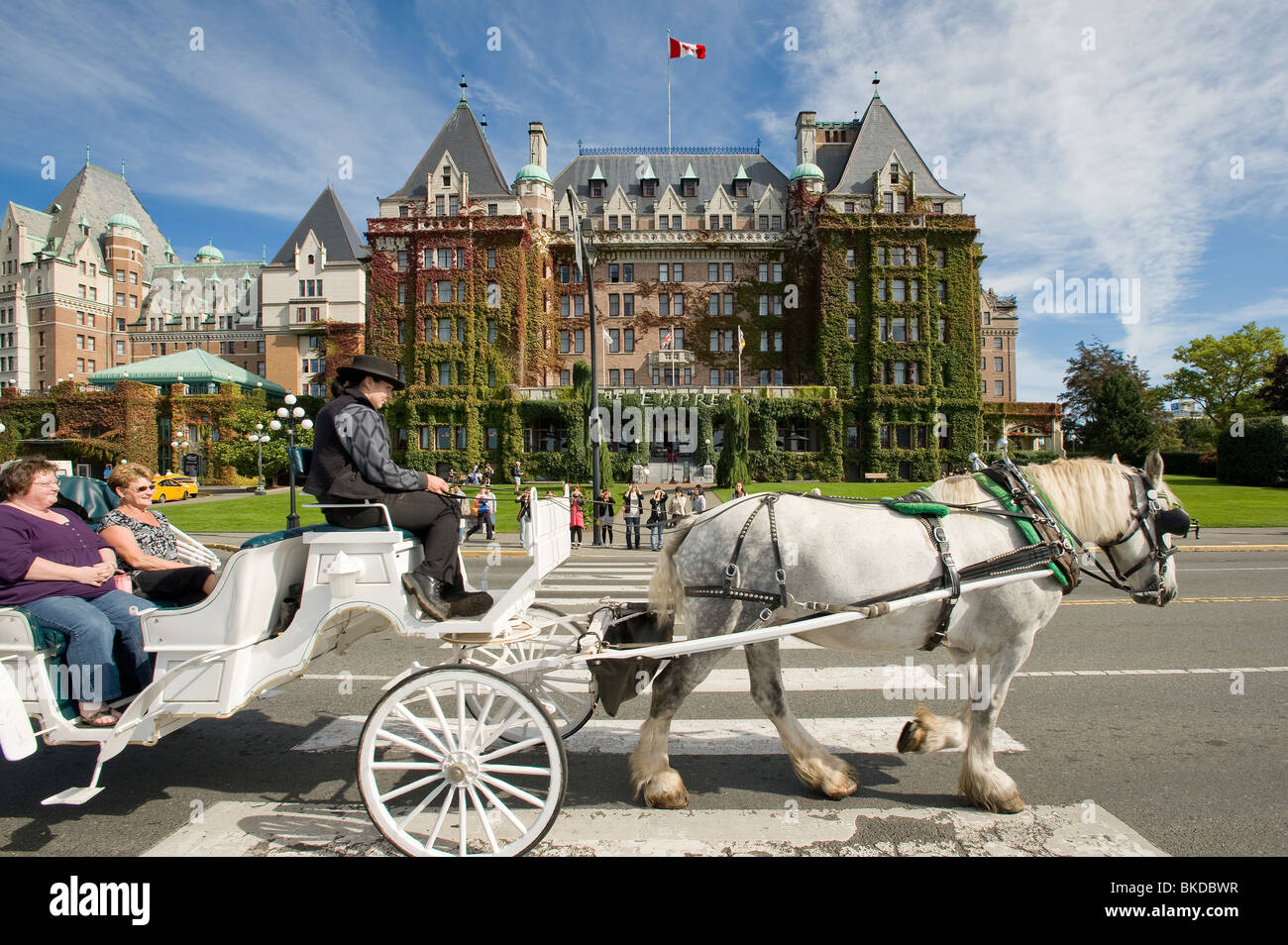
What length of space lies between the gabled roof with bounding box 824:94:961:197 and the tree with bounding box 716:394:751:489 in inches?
746

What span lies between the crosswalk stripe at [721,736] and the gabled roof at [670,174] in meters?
56.6

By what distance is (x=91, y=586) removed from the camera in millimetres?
4082

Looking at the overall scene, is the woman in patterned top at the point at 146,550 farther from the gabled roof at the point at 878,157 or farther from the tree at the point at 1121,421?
the tree at the point at 1121,421

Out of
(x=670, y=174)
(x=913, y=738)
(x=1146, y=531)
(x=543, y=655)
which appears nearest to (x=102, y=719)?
(x=543, y=655)

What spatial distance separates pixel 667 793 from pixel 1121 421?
190 feet

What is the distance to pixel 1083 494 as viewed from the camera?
455 cm

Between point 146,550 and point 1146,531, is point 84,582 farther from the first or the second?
point 1146,531

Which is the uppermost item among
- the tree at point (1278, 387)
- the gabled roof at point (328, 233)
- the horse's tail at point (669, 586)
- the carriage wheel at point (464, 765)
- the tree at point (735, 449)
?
the gabled roof at point (328, 233)

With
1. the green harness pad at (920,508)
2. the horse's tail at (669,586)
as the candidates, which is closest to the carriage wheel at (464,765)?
the horse's tail at (669,586)

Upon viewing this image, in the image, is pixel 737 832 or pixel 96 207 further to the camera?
pixel 96 207

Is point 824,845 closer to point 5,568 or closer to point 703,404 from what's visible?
point 5,568

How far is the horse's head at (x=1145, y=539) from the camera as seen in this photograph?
452 cm

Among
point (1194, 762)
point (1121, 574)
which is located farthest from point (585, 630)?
point (1194, 762)
